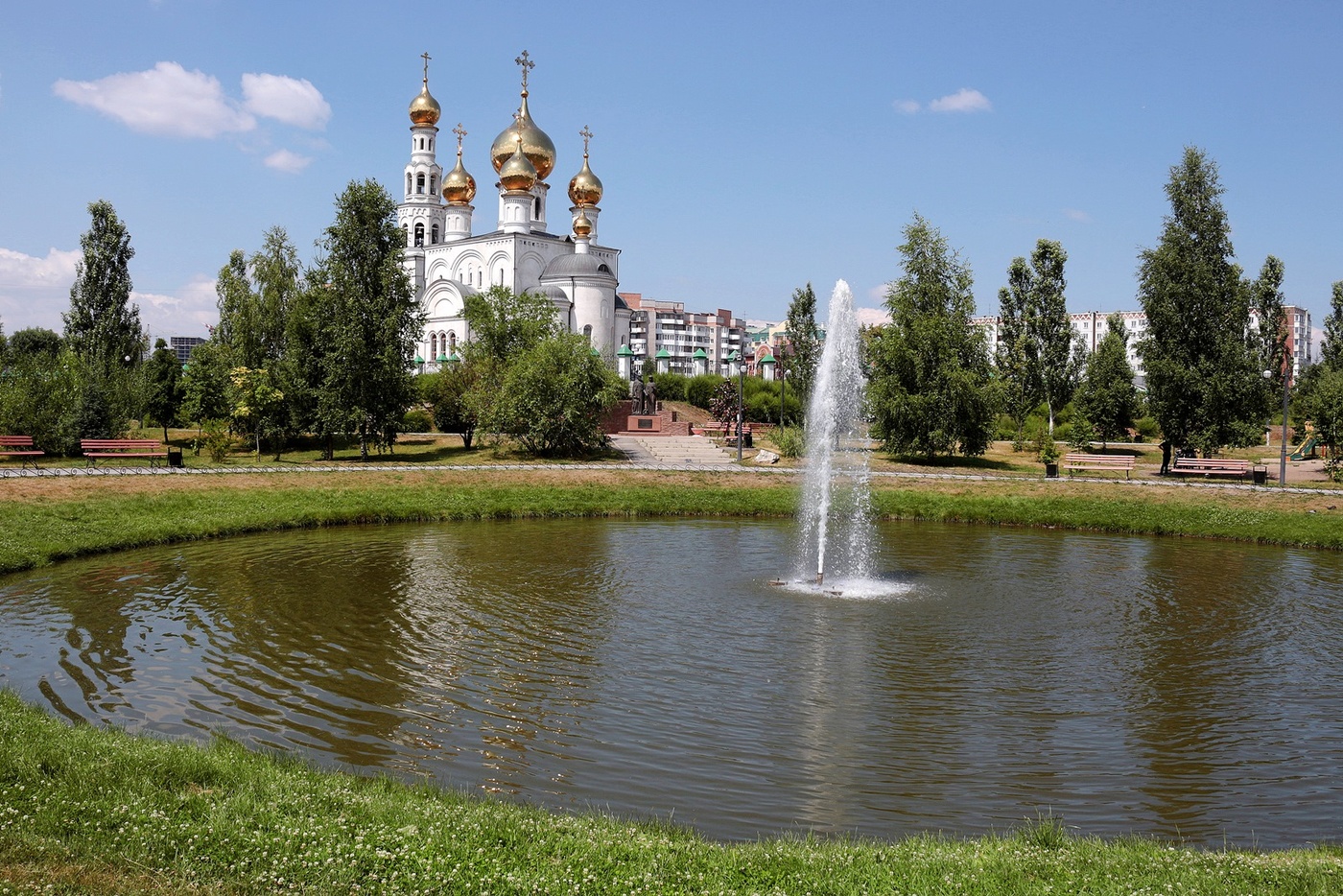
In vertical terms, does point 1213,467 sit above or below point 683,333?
below

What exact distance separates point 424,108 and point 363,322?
1373 inches

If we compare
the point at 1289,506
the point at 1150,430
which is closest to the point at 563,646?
the point at 1289,506

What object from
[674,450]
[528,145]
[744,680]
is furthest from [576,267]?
[744,680]

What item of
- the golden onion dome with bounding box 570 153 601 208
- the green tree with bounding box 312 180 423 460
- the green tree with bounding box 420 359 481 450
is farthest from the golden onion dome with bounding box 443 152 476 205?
the green tree with bounding box 312 180 423 460

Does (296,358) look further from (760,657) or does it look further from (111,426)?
(760,657)

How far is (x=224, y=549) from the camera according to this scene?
61.1 ft

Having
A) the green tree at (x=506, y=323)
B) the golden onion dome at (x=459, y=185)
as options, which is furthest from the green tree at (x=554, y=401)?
the golden onion dome at (x=459, y=185)

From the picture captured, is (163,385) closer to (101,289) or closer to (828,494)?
(101,289)

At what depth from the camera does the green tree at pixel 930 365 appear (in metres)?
34.5

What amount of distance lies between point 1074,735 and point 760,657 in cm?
359

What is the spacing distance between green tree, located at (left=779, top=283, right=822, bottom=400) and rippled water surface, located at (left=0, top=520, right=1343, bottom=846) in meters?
33.7

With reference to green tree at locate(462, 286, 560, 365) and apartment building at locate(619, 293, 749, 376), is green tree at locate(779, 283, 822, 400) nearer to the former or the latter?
green tree at locate(462, 286, 560, 365)

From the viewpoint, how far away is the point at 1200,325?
32.3 meters

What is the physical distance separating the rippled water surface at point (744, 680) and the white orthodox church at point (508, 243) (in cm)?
4406
